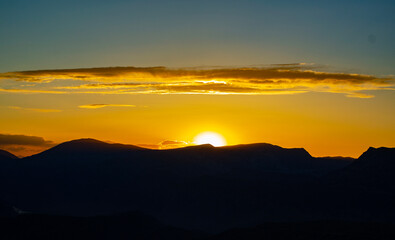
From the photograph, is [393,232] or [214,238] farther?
[214,238]

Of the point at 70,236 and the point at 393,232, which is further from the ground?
the point at 393,232

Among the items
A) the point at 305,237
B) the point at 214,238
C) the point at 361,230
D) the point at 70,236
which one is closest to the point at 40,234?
the point at 70,236

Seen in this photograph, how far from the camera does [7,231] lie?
7844 inches

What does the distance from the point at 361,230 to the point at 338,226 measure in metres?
8.71

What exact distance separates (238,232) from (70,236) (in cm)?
6257

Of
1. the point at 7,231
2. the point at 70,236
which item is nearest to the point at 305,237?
the point at 70,236

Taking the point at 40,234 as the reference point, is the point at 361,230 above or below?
above

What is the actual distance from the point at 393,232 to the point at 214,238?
5370 centimetres

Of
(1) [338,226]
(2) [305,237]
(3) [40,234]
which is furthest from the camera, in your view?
(3) [40,234]

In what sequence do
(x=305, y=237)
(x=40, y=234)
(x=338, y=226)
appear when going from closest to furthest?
1. (x=305, y=237)
2. (x=338, y=226)
3. (x=40, y=234)

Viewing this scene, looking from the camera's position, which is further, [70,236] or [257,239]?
[70,236]

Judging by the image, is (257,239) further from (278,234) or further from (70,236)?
(70,236)

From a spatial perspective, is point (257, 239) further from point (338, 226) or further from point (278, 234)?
point (338, 226)

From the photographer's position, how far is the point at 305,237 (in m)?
160
